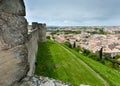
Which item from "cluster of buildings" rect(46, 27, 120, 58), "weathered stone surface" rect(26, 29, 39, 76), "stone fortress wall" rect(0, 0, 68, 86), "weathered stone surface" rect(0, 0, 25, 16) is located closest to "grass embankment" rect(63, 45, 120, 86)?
"weathered stone surface" rect(26, 29, 39, 76)

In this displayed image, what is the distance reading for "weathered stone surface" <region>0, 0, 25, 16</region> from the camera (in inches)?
90.0

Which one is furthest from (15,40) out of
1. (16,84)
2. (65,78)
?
(65,78)

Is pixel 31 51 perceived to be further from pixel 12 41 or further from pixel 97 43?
pixel 97 43

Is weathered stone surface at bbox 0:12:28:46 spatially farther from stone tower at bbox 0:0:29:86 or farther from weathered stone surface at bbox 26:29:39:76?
weathered stone surface at bbox 26:29:39:76

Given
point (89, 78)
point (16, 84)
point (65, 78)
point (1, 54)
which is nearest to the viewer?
point (1, 54)

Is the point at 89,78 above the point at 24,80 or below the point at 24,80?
below

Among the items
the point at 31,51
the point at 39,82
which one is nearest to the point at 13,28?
the point at 39,82

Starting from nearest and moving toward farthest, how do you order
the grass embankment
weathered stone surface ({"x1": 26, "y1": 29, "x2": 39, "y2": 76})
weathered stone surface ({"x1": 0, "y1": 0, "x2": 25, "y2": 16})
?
1. weathered stone surface ({"x1": 0, "y1": 0, "x2": 25, "y2": 16})
2. weathered stone surface ({"x1": 26, "y1": 29, "x2": 39, "y2": 76})
3. the grass embankment

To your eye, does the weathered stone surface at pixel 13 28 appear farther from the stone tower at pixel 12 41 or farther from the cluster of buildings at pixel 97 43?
the cluster of buildings at pixel 97 43

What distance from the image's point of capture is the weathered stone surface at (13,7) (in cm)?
229

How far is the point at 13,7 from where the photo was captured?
2.36m

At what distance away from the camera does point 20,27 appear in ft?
7.94

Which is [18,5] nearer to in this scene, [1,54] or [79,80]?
[1,54]

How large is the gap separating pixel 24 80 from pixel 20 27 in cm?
49
